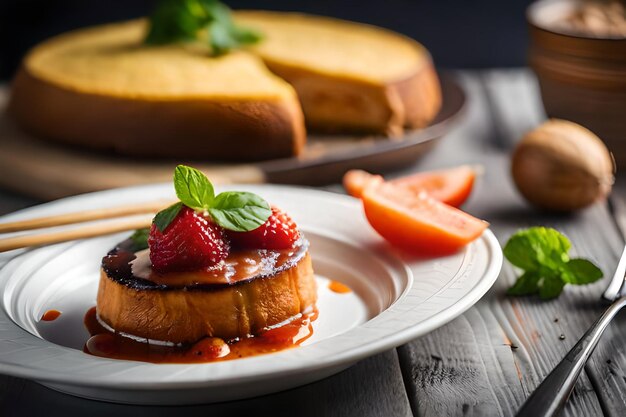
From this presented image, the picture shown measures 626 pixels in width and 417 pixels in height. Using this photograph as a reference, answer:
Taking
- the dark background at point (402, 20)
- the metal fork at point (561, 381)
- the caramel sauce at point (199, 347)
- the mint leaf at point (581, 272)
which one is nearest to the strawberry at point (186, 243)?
the caramel sauce at point (199, 347)

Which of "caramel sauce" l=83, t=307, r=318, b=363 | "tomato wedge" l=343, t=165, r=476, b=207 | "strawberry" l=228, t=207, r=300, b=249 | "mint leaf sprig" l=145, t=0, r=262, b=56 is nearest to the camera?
"caramel sauce" l=83, t=307, r=318, b=363

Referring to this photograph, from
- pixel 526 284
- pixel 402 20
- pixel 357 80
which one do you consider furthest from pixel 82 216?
pixel 402 20

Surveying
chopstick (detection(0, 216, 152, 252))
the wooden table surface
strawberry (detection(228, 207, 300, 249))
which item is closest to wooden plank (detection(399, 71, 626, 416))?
the wooden table surface

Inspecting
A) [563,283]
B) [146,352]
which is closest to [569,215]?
[563,283]

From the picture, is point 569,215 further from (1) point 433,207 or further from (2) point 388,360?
(2) point 388,360

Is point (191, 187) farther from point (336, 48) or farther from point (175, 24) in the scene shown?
point (336, 48)

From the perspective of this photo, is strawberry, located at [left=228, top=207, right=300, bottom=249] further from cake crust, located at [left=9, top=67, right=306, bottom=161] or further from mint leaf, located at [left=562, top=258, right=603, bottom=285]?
cake crust, located at [left=9, top=67, right=306, bottom=161]
